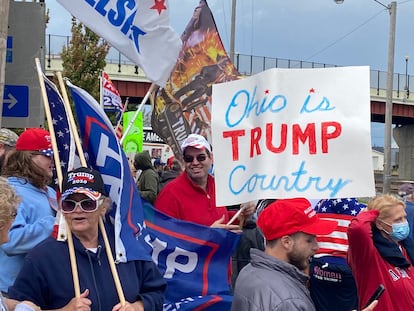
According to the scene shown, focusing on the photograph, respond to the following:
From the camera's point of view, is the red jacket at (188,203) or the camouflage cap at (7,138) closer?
the red jacket at (188,203)

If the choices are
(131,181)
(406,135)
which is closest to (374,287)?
(131,181)

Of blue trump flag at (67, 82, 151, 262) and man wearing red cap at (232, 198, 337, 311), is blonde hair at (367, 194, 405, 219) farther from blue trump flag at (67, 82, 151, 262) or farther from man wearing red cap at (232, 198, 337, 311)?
blue trump flag at (67, 82, 151, 262)

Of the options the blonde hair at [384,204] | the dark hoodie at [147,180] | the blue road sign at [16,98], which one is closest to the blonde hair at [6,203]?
the blue road sign at [16,98]

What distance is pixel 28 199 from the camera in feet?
12.5

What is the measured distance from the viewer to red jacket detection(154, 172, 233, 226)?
4684 millimetres

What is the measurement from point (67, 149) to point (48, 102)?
32cm

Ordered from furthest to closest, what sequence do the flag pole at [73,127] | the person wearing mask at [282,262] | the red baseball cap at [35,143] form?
the red baseball cap at [35,143] → the flag pole at [73,127] → the person wearing mask at [282,262]

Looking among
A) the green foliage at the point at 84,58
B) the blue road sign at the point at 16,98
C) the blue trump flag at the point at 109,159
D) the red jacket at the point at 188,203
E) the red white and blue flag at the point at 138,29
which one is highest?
the green foliage at the point at 84,58

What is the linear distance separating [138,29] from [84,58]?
1765 cm

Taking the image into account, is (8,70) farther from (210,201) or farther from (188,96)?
(210,201)

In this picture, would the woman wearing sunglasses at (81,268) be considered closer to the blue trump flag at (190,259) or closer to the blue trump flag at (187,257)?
the blue trump flag at (190,259)

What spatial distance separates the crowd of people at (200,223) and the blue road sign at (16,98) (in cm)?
27

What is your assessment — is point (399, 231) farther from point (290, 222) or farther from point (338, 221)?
point (290, 222)

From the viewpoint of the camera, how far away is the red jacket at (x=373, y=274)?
4.20m
